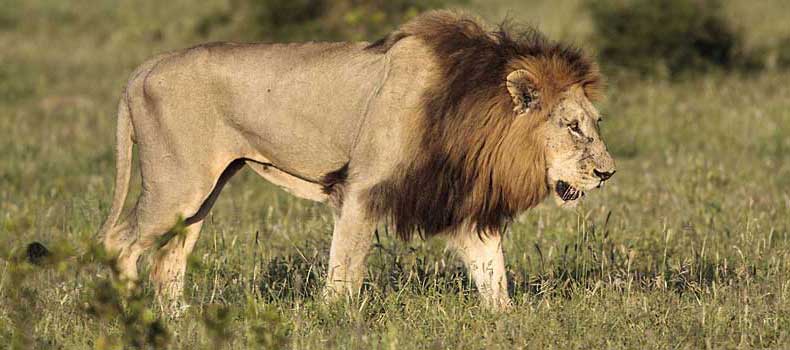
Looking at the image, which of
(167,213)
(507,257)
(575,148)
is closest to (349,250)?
(167,213)

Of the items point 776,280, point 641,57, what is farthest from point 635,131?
point 776,280

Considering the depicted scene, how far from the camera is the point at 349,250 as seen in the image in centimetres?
528

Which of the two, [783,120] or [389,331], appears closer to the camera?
[389,331]

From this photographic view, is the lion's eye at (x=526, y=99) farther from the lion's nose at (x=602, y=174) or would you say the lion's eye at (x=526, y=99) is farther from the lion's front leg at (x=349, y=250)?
the lion's front leg at (x=349, y=250)

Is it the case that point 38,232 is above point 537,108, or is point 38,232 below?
below

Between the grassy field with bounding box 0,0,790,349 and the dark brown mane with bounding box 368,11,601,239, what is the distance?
1.23ft

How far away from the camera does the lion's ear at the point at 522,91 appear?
16.8ft

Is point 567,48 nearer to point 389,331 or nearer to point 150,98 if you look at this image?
point 389,331

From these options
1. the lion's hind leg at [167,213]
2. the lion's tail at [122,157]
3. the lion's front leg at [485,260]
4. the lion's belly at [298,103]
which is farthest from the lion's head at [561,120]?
Result: the lion's tail at [122,157]

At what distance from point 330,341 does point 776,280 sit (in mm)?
2106

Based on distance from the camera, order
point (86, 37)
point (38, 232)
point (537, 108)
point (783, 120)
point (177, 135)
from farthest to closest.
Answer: point (86, 37), point (783, 120), point (38, 232), point (177, 135), point (537, 108)

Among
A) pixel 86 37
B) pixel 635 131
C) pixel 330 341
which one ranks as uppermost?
pixel 86 37

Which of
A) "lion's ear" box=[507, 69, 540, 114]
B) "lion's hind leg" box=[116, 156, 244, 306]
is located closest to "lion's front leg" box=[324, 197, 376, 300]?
"lion's hind leg" box=[116, 156, 244, 306]

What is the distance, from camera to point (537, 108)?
5.18 m
